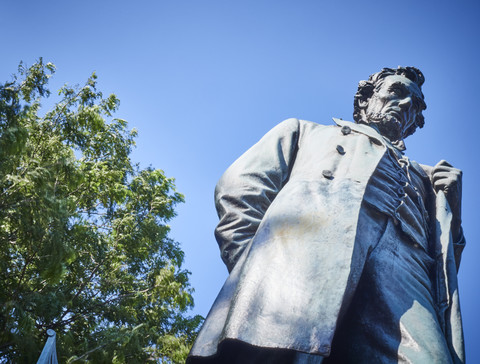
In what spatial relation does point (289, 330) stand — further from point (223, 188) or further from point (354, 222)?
point (223, 188)

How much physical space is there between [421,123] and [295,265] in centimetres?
209

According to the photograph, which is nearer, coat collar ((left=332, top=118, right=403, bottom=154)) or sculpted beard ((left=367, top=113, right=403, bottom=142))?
coat collar ((left=332, top=118, right=403, bottom=154))

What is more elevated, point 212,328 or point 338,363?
point 212,328

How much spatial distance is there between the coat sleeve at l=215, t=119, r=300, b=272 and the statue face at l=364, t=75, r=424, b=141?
2.17 ft

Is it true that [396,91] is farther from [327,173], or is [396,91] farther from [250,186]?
[250,186]

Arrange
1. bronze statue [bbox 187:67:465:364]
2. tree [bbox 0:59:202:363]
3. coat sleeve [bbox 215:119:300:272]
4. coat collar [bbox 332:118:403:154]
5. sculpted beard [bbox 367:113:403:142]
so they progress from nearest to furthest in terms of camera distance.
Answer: bronze statue [bbox 187:67:465:364] < coat sleeve [bbox 215:119:300:272] < coat collar [bbox 332:118:403:154] < sculpted beard [bbox 367:113:403:142] < tree [bbox 0:59:202:363]

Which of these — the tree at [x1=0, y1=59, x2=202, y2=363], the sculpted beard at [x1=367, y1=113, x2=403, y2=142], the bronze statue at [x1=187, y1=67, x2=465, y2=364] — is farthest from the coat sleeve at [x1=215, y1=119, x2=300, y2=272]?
the tree at [x1=0, y1=59, x2=202, y2=363]

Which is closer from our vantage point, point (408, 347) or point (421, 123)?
point (408, 347)

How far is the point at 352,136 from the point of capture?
3271 mm

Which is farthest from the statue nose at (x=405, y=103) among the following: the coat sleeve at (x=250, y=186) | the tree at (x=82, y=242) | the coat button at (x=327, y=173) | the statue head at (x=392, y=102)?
the tree at (x=82, y=242)

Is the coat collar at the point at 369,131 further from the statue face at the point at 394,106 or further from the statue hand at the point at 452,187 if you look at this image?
the statue hand at the point at 452,187

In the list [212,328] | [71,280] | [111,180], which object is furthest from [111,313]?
[212,328]

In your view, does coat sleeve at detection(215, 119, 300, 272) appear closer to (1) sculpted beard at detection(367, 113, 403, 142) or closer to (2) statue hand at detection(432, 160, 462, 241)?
(1) sculpted beard at detection(367, 113, 403, 142)

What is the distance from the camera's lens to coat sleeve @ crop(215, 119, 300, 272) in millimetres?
2730
